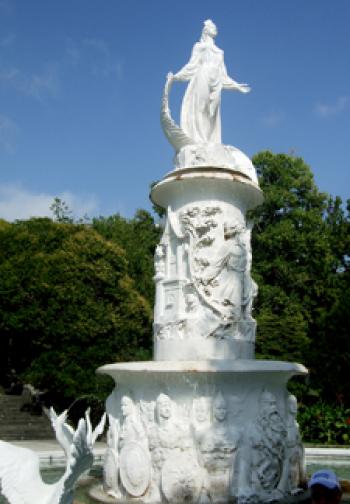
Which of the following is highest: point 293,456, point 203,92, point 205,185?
point 203,92

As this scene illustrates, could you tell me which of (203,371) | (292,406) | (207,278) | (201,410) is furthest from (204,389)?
(207,278)

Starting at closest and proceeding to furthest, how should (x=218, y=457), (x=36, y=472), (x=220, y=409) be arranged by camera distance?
(x=36, y=472) → (x=218, y=457) → (x=220, y=409)

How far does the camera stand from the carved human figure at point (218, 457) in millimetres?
7035

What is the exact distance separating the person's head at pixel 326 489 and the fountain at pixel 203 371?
4.53 metres

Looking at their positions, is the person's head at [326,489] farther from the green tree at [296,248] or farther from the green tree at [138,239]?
the green tree at [138,239]

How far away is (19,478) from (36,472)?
145mm

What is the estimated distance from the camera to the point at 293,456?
765 cm

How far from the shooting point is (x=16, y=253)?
25734 mm

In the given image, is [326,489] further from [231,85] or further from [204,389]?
[231,85]

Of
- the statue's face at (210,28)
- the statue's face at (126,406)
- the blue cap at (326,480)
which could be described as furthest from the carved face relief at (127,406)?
the statue's face at (210,28)

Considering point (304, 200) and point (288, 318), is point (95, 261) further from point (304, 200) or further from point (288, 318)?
point (304, 200)

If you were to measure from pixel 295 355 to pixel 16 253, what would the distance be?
13.0 metres

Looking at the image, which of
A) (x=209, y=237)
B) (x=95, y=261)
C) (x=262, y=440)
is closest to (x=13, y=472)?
(x=262, y=440)

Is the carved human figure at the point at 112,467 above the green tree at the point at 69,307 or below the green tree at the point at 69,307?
below
